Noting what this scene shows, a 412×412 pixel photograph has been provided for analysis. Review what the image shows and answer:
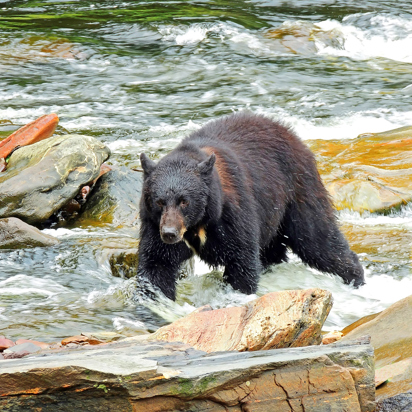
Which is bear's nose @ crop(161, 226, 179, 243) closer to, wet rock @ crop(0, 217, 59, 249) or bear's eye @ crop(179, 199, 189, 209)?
bear's eye @ crop(179, 199, 189, 209)

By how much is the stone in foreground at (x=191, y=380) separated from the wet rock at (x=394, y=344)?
0.29m

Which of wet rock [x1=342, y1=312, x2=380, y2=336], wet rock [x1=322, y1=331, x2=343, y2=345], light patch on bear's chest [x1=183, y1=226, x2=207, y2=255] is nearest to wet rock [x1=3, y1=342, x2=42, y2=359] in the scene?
light patch on bear's chest [x1=183, y1=226, x2=207, y2=255]

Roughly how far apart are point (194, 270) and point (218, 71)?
28.8 feet

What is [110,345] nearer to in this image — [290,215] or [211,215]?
[211,215]

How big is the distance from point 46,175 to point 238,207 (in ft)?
9.22

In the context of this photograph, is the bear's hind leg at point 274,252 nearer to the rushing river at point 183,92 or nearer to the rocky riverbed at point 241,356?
the rushing river at point 183,92

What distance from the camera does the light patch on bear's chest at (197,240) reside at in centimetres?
564

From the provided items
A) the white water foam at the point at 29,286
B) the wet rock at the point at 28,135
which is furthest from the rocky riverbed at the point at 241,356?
the wet rock at the point at 28,135

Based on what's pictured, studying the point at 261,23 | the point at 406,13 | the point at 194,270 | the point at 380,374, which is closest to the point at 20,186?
the point at 194,270

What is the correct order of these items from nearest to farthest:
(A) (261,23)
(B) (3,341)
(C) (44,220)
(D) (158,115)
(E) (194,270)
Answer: (B) (3,341) < (E) (194,270) < (C) (44,220) < (D) (158,115) < (A) (261,23)

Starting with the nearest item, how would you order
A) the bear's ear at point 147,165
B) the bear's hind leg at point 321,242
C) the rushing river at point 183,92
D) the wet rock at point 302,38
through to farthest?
the bear's ear at point 147,165
the rushing river at point 183,92
the bear's hind leg at point 321,242
the wet rock at point 302,38

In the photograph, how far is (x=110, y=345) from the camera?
148 inches

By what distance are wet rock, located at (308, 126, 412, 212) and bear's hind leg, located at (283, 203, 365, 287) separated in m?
1.74

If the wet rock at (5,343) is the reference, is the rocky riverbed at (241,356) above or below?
above
